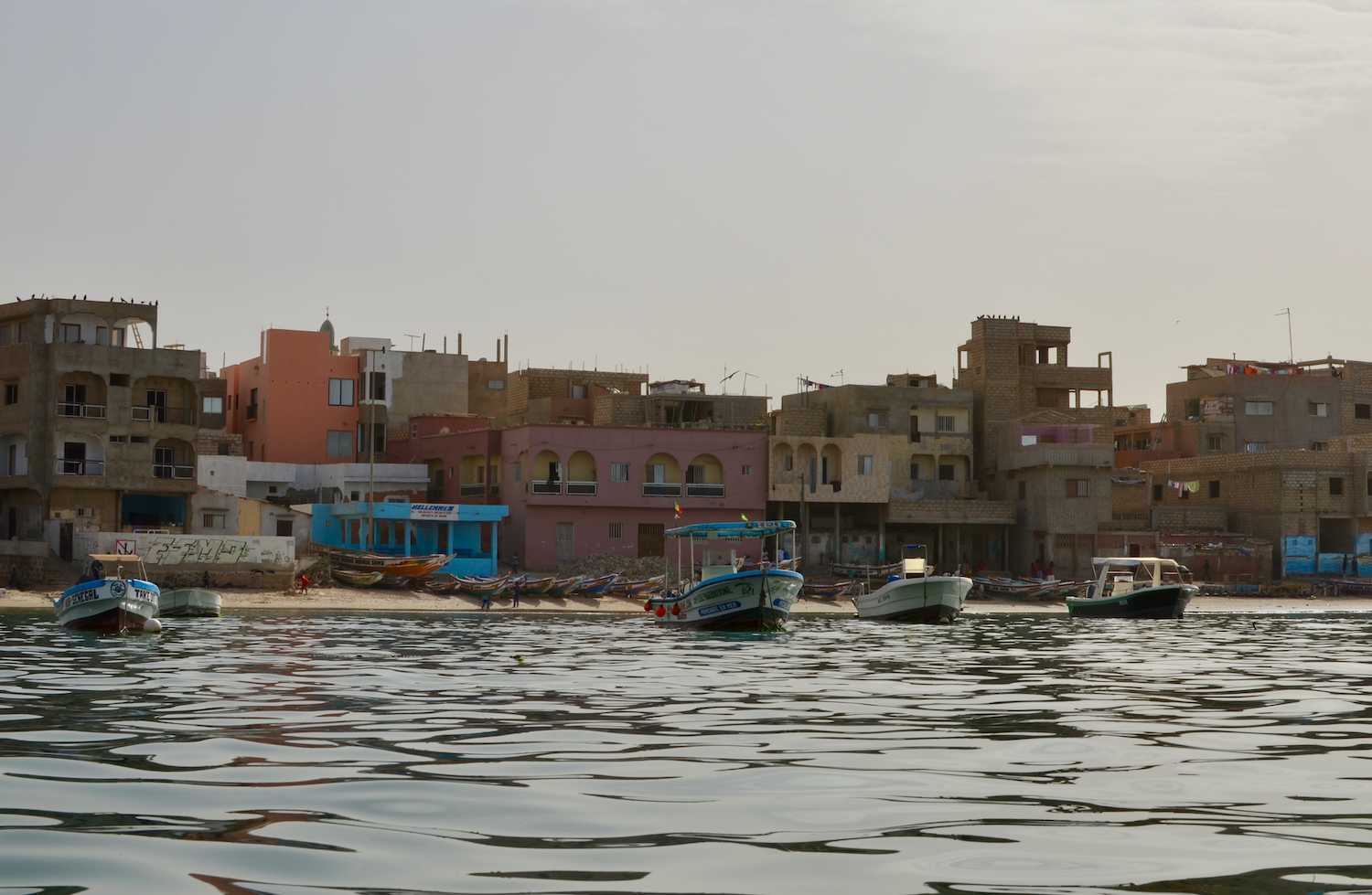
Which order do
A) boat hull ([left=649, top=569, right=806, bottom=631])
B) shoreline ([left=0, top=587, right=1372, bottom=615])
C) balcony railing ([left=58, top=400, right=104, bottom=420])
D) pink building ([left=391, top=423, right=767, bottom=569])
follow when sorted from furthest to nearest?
pink building ([left=391, top=423, right=767, bottom=569]), balcony railing ([left=58, top=400, right=104, bottom=420]), shoreline ([left=0, top=587, right=1372, bottom=615]), boat hull ([left=649, top=569, right=806, bottom=631])

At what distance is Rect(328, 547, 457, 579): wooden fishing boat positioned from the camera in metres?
59.4

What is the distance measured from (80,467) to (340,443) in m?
17.6

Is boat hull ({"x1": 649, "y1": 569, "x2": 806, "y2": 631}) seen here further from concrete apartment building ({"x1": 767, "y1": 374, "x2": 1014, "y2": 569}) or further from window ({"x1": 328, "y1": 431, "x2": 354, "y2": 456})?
window ({"x1": 328, "y1": 431, "x2": 354, "y2": 456})

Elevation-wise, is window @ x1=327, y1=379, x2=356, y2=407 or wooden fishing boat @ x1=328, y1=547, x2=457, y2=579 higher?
window @ x1=327, y1=379, x2=356, y2=407

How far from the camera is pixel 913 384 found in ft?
266

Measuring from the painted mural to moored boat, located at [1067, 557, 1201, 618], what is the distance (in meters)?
30.0

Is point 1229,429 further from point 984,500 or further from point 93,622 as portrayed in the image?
point 93,622

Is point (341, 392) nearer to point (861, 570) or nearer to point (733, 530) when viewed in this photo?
point (861, 570)

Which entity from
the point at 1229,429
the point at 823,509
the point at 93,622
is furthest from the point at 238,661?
the point at 1229,429

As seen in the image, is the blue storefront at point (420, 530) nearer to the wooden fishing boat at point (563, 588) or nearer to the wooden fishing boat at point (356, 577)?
the wooden fishing boat at point (356, 577)

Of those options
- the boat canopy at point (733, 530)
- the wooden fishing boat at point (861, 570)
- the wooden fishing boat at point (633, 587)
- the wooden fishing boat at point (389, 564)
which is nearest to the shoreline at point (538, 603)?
the wooden fishing boat at point (633, 587)

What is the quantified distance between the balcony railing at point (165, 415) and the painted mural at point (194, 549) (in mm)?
7259

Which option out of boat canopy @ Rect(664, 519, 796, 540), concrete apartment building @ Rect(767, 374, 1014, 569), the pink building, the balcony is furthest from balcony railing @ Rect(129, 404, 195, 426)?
boat canopy @ Rect(664, 519, 796, 540)

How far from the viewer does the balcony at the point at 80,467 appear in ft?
200
